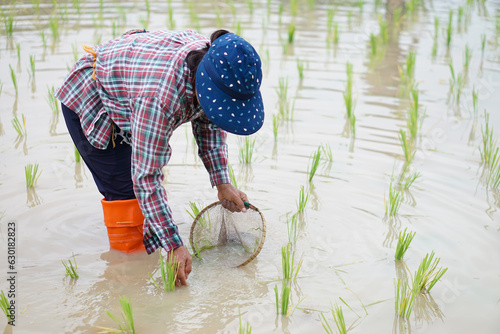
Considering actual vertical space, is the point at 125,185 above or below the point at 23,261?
above

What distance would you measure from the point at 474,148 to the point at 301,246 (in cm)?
187

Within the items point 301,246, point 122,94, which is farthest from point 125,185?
point 301,246

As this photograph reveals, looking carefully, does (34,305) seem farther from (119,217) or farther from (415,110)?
(415,110)

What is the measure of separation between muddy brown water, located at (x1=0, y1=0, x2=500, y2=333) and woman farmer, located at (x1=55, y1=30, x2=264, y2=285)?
0.30 metres

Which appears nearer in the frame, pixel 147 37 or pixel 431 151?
pixel 147 37

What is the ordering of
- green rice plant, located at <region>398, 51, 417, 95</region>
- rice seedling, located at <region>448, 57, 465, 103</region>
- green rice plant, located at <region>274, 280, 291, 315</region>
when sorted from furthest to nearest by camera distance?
green rice plant, located at <region>398, 51, 417, 95</region> < rice seedling, located at <region>448, 57, 465, 103</region> < green rice plant, located at <region>274, 280, 291, 315</region>

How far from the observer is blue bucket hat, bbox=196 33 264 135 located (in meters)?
2.00

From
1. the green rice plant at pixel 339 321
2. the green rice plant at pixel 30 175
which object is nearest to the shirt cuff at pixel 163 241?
the green rice plant at pixel 339 321

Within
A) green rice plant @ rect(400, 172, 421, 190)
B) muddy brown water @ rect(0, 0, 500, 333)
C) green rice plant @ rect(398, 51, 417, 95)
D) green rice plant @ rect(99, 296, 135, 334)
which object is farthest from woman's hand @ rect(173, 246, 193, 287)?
green rice plant @ rect(398, 51, 417, 95)

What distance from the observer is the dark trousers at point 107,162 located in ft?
8.35

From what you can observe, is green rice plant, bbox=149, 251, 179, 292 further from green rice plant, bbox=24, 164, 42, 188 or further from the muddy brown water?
green rice plant, bbox=24, 164, 42, 188

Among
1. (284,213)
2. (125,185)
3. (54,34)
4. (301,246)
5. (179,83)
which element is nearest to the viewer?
(179,83)

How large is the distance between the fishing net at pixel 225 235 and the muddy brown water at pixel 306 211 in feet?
0.30

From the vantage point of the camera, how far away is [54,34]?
6.13m
